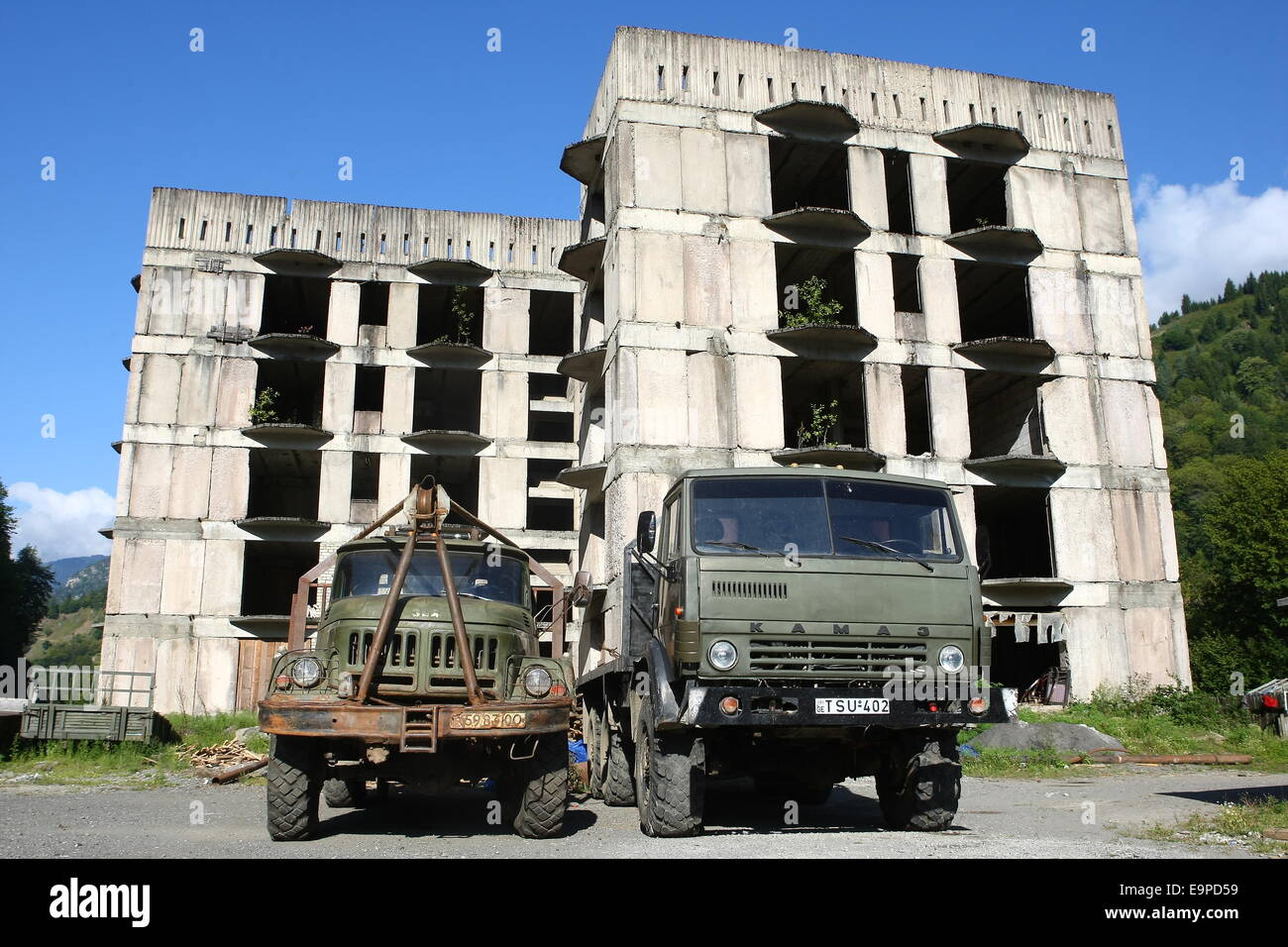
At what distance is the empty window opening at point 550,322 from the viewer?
37719mm

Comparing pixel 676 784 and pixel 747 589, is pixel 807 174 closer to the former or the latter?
pixel 747 589

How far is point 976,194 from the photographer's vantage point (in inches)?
1286

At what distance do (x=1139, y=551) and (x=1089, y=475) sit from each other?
2566mm

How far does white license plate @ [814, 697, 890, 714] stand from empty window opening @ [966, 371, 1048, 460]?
21049 mm

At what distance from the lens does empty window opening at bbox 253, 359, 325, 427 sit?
110 ft

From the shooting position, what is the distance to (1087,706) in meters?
25.4

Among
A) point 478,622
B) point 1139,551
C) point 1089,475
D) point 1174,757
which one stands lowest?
point 1174,757

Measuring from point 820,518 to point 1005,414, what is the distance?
2453 cm

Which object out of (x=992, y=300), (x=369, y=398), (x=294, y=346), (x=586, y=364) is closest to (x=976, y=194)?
(x=992, y=300)

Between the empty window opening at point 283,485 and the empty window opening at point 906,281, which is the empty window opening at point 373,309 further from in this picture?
the empty window opening at point 906,281

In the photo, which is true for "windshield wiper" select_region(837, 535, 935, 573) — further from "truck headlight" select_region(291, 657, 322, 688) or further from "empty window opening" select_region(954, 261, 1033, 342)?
"empty window opening" select_region(954, 261, 1033, 342)

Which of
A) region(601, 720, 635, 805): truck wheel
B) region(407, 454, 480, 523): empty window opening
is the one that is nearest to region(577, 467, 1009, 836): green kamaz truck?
region(601, 720, 635, 805): truck wheel
